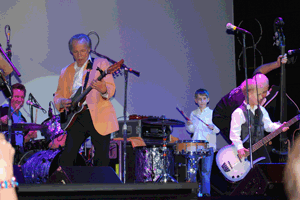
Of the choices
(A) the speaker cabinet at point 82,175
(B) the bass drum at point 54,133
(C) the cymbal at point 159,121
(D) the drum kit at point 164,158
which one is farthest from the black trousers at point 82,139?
(C) the cymbal at point 159,121

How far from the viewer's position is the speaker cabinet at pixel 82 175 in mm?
2227

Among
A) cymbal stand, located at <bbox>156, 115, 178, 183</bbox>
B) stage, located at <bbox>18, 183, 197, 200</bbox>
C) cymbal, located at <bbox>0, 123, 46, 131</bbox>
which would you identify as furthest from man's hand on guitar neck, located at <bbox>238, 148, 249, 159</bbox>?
stage, located at <bbox>18, 183, 197, 200</bbox>

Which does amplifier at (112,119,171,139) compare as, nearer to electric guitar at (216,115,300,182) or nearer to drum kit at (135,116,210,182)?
drum kit at (135,116,210,182)

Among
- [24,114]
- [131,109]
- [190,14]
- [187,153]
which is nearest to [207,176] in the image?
[187,153]

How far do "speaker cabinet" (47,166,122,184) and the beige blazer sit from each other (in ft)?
3.17

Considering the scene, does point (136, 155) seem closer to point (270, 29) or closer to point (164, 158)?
point (164, 158)

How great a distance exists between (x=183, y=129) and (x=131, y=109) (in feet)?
4.16

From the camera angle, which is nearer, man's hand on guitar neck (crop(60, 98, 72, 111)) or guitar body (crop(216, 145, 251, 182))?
man's hand on guitar neck (crop(60, 98, 72, 111))

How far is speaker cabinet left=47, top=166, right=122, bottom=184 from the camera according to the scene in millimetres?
2227

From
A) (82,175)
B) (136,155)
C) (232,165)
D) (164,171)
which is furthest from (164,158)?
(82,175)

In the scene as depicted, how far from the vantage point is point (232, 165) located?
439 cm

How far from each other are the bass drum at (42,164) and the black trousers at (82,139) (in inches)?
44.0

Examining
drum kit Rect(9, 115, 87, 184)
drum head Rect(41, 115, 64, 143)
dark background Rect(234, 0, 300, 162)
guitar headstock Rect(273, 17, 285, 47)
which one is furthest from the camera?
dark background Rect(234, 0, 300, 162)

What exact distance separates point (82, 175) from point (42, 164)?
7.92 ft
